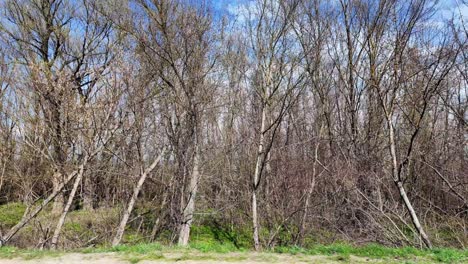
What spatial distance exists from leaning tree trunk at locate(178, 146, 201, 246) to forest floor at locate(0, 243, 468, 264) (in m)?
4.20

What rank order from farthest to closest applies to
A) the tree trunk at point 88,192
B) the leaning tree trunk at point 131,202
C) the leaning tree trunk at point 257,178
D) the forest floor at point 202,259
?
the tree trunk at point 88,192
the leaning tree trunk at point 257,178
the leaning tree trunk at point 131,202
the forest floor at point 202,259

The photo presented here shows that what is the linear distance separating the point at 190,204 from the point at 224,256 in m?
5.27

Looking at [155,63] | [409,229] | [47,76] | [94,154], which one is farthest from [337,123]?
[47,76]

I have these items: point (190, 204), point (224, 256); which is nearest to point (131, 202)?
point (190, 204)

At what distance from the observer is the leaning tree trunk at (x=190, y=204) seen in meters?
11.3

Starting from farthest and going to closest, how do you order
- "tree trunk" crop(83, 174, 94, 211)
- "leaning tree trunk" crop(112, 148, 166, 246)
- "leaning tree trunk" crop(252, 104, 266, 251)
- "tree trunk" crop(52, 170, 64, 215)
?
"tree trunk" crop(83, 174, 94, 211)
"tree trunk" crop(52, 170, 64, 215)
"leaning tree trunk" crop(252, 104, 266, 251)
"leaning tree trunk" crop(112, 148, 166, 246)

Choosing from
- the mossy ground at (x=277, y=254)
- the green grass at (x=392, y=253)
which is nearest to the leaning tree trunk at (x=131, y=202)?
the mossy ground at (x=277, y=254)

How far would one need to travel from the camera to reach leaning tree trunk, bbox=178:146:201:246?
11.3 m

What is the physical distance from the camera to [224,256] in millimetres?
6398

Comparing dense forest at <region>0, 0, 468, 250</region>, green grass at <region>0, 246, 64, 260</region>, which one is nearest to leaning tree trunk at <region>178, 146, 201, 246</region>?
dense forest at <region>0, 0, 468, 250</region>

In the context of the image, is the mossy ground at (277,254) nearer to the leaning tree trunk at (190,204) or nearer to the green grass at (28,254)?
the green grass at (28,254)

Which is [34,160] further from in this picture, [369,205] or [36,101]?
[369,205]

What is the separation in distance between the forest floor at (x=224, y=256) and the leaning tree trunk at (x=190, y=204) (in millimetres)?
4197

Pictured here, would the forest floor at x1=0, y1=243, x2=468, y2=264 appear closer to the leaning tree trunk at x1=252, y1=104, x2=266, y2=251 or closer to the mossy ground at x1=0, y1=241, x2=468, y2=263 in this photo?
the mossy ground at x1=0, y1=241, x2=468, y2=263
